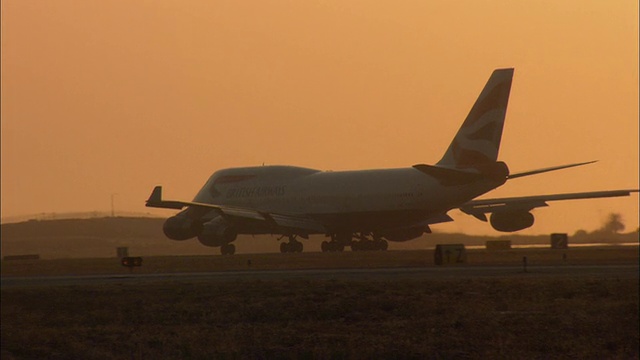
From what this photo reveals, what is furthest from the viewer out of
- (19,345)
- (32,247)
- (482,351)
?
(32,247)

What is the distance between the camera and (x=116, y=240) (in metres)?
143

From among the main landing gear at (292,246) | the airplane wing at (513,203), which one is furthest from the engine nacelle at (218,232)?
the airplane wing at (513,203)

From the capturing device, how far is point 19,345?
32844 mm

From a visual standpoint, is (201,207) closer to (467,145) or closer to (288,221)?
(288,221)

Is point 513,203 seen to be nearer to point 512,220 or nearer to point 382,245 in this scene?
point 512,220

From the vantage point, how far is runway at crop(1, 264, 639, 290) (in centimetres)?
4812

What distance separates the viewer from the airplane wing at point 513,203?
79438 millimetres

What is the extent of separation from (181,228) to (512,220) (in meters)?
21.4

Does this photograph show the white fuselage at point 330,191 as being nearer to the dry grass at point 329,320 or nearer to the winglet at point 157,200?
the winglet at point 157,200

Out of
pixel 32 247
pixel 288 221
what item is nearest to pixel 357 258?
pixel 288 221

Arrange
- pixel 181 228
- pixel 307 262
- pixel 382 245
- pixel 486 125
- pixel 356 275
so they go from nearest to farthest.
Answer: pixel 356 275, pixel 307 262, pixel 486 125, pixel 382 245, pixel 181 228

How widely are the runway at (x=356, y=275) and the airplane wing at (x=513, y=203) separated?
25768 mm

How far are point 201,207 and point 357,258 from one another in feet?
67.0

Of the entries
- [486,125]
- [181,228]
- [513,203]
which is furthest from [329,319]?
[181,228]
